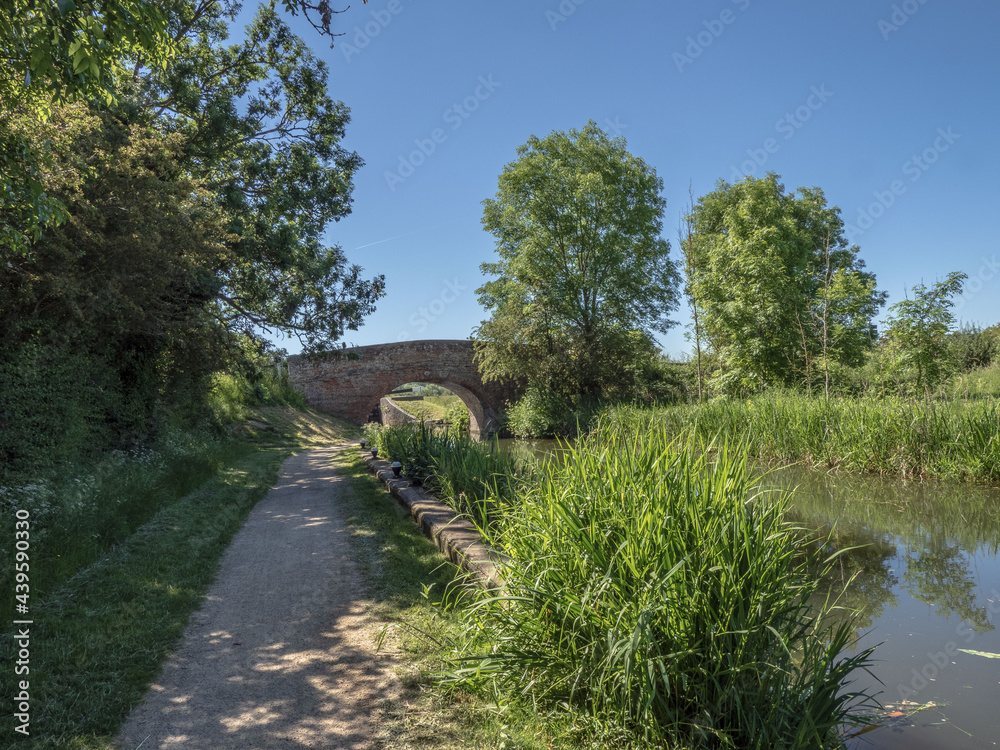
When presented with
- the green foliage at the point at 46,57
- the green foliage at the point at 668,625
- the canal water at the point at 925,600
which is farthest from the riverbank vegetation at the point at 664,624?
the green foliage at the point at 46,57

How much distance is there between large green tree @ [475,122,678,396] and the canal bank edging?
39.8 feet

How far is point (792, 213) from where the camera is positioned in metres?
25.1

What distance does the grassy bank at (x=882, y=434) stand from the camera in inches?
283

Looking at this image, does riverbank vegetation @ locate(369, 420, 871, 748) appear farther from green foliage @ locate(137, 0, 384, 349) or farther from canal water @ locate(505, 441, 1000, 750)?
green foliage @ locate(137, 0, 384, 349)

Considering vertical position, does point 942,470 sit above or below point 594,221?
below

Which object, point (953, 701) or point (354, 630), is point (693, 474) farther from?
point (354, 630)

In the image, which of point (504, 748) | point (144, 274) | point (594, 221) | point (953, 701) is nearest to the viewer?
point (504, 748)

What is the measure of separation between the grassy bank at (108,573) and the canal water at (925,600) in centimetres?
249

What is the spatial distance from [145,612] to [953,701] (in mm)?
4435

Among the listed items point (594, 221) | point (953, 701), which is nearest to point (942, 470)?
point (953, 701)

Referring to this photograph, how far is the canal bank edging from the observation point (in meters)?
3.35

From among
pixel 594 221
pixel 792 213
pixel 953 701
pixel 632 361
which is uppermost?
pixel 792 213

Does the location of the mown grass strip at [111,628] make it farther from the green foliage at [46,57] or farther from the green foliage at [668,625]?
the green foliage at [46,57]

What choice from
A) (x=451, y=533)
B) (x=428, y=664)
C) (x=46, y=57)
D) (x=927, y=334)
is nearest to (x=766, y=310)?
(x=927, y=334)
